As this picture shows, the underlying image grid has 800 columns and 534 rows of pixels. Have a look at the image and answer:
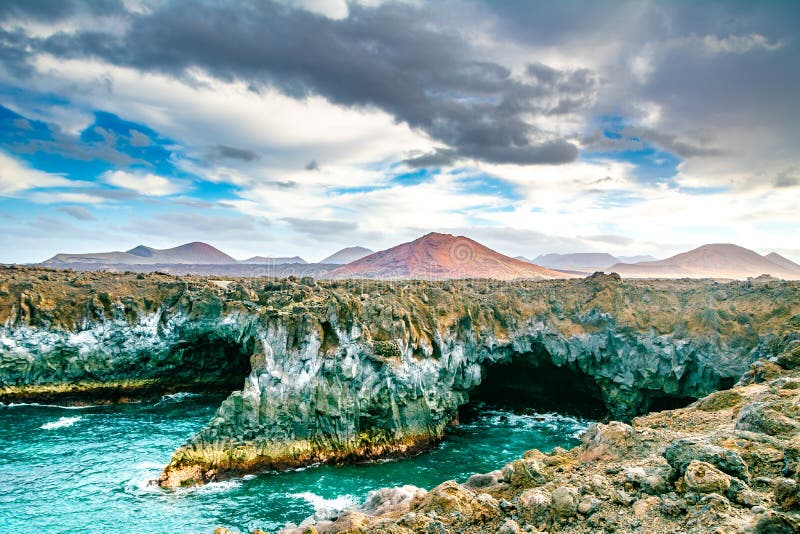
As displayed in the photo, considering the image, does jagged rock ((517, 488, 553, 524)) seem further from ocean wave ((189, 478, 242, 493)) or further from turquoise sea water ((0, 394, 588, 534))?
ocean wave ((189, 478, 242, 493))

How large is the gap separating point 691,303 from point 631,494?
43.6m

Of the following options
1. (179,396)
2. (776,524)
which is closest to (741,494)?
(776,524)

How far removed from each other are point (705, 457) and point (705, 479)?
1038mm

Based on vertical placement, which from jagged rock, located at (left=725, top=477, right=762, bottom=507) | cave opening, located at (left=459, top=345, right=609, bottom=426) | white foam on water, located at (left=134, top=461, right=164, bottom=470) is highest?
jagged rock, located at (left=725, top=477, right=762, bottom=507)

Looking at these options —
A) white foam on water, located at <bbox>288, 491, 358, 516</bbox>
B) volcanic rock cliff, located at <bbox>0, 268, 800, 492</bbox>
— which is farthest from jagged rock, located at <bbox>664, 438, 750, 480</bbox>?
volcanic rock cliff, located at <bbox>0, 268, 800, 492</bbox>

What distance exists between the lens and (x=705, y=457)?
406 inches

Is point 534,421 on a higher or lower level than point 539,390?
lower

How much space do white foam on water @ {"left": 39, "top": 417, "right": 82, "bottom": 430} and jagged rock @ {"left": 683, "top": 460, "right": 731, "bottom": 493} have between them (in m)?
52.3

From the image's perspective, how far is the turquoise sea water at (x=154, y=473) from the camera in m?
27.4

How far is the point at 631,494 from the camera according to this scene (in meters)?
10.6

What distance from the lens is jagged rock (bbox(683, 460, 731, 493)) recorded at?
9.33m

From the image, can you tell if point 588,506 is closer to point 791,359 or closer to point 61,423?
point 791,359

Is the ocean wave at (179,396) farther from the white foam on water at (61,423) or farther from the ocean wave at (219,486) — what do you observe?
the ocean wave at (219,486)

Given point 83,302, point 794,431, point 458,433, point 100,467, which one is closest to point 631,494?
point 794,431
